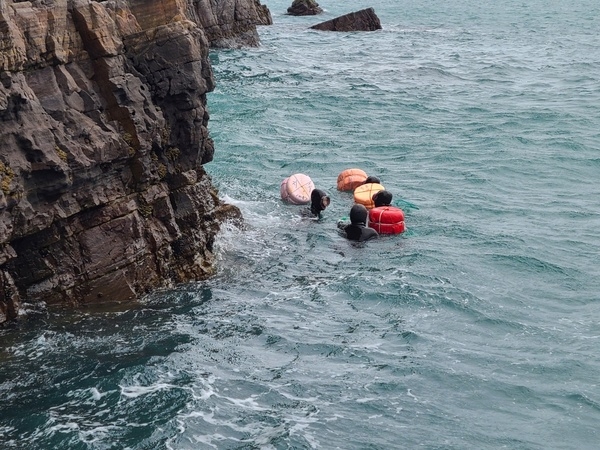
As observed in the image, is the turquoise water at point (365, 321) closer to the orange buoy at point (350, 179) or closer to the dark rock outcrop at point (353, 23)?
the orange buoy at point (350, 179)

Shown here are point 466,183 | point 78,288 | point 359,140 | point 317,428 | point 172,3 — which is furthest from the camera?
point 359,140

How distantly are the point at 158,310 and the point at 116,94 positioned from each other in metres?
4.59

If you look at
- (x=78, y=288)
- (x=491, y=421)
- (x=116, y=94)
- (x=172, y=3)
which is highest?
(x=172, y=3)

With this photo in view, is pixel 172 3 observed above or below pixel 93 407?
above

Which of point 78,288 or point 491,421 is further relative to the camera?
point 78,288

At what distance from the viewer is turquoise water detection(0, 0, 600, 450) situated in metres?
14.5

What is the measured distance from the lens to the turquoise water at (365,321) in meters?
14.5

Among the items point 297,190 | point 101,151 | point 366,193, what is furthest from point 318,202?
point 101,151

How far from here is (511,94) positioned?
4166 centimetres

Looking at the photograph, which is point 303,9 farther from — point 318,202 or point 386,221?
point 386,221

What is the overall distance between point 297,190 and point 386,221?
3555 mm

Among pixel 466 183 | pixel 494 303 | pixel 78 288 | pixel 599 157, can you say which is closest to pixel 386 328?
pixel 494 303

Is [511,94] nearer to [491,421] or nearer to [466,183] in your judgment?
[466,183]

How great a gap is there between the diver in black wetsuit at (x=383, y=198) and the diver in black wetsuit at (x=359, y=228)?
4.48 feet
